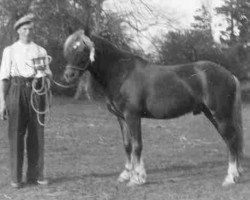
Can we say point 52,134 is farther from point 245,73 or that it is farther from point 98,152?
point 245,73

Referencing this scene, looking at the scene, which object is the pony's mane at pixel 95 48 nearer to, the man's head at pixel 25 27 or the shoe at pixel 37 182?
the man's head at pixel 25 27

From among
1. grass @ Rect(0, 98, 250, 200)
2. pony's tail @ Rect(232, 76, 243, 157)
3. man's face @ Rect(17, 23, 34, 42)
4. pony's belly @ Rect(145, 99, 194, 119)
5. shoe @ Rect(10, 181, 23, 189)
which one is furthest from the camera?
pony's tail @ Rect(232, 76, 243, 157)

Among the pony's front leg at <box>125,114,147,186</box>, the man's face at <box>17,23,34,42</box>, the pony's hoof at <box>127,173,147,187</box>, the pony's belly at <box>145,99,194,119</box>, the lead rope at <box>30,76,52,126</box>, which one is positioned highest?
the man's face at <box>17,23,34,42</box>

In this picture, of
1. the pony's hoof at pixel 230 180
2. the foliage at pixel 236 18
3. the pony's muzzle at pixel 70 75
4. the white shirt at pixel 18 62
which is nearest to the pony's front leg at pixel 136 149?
the pony's muzzle at pixel 70 75

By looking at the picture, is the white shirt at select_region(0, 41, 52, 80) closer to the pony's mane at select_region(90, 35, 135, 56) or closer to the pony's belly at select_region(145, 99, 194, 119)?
Result: the pony's mane at select_region(90, 35, 135, 56)

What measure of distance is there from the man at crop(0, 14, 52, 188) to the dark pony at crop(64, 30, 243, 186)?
1.78 feet

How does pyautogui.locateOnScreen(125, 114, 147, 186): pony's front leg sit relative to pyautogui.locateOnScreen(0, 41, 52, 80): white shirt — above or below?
below

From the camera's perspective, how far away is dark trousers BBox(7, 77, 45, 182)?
21.6 ft

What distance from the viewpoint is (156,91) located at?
6.89m

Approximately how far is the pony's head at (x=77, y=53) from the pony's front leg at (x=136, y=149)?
3.06ft

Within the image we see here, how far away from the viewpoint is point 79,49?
6668 mm

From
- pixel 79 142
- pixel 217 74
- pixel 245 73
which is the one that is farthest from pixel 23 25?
pixel 245 73

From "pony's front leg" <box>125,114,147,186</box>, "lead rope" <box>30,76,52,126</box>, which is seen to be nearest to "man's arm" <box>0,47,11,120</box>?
"lead rope" <box>30,76,52,126</box>

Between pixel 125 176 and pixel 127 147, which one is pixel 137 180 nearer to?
pixel 125 176
